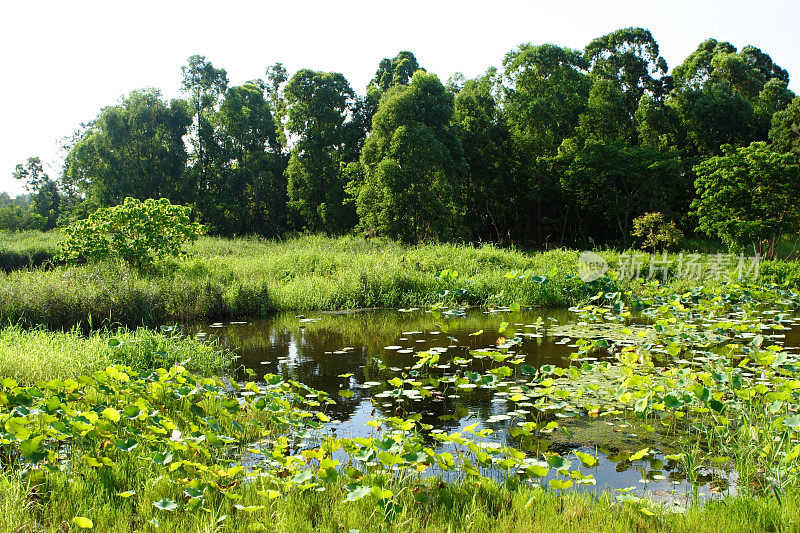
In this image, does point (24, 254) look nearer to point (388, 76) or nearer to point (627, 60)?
point (388, 76)

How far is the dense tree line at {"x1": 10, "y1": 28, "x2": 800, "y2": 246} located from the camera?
18.5 metres

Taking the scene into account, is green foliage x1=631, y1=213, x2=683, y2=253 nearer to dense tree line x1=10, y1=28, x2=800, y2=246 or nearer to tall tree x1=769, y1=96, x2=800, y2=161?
dense tree line x1=10, y1=28, x2=800, y2=246

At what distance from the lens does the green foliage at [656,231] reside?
18.1 meters

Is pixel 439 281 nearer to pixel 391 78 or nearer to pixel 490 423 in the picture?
pixel 490 423

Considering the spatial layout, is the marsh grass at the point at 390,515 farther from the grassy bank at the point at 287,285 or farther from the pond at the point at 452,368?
the grassy bank at the point at 287,285

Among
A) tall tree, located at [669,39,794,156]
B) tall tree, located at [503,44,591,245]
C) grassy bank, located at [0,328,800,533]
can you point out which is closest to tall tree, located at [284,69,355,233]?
tall tree, located at [503,44,591,245]

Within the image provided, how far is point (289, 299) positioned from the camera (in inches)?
393

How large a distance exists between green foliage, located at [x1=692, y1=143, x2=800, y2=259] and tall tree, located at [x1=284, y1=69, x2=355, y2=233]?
42.5 ft

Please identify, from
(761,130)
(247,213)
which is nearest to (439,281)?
(247,213)

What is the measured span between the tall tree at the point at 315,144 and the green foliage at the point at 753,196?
12.9 meters

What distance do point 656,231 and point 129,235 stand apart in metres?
16.6

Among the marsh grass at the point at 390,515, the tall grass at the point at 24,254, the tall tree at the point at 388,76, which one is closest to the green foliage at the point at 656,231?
the tall tree at the point at 388,76

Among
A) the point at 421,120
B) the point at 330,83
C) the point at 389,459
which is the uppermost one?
the point at 330,83

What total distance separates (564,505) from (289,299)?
25.5ft
